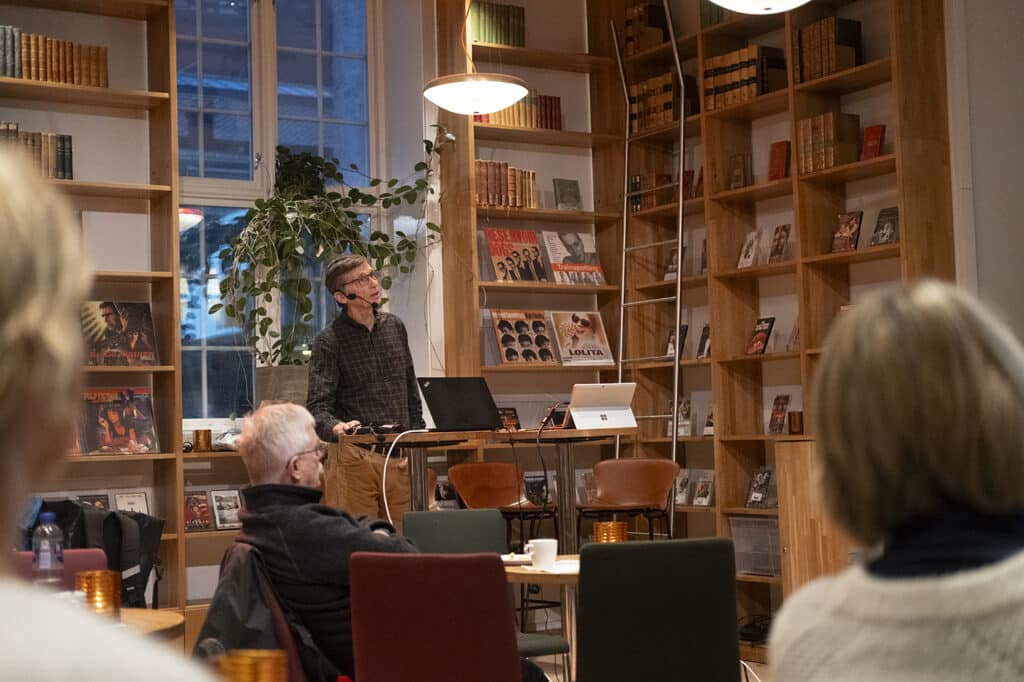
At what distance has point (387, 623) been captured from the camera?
316cm

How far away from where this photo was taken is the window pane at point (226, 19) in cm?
774

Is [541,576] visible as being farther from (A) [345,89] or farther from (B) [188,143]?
(A) [345,89]

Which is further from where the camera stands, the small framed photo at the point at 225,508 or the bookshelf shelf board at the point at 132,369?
the small framed photo at the point at 225,508

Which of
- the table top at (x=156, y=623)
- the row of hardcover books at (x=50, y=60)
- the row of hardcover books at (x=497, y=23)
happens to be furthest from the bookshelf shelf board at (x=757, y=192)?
the table top at (x=156, y=623)

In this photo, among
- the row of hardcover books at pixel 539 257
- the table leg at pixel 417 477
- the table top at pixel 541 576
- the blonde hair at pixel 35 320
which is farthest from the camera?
the row of hardcover books at pixel 539 257

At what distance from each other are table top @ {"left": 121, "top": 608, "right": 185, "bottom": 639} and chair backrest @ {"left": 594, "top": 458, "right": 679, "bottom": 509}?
3.70 m

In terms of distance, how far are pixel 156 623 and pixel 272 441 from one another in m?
0.62

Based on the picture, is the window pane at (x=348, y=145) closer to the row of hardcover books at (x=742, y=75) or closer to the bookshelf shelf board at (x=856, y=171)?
the row of hardcover books at (x=742, y=75)

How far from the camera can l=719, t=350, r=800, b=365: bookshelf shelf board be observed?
23.5ft

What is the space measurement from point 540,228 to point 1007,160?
9.67ft

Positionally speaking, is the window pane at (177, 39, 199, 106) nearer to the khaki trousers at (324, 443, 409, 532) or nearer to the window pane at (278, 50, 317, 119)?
the window pane at (278, 50, 317, 119)

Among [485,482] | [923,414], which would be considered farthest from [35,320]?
[485,482]

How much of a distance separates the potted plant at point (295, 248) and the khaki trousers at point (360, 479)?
1078mm

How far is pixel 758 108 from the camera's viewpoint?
25.0 feet
